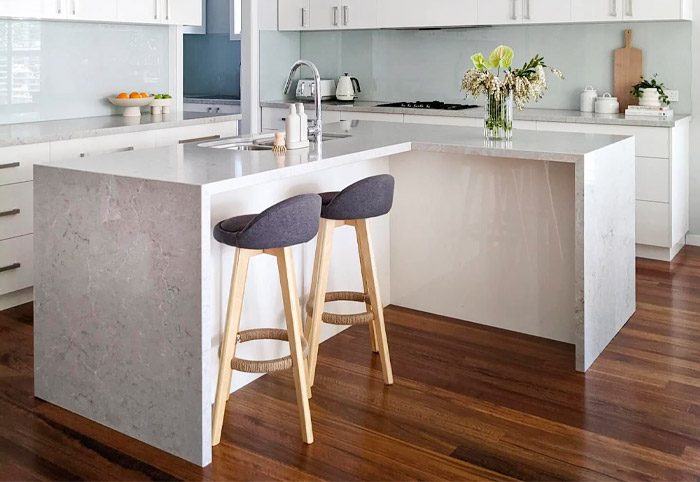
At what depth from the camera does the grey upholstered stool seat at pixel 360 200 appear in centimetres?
299

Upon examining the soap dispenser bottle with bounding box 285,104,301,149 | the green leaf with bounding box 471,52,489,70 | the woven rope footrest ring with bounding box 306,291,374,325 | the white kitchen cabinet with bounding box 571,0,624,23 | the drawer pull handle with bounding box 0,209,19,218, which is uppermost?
the white kitchen cabinet with bounding box 571,0,624,23

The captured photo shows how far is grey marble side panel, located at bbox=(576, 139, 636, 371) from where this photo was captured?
318 cm

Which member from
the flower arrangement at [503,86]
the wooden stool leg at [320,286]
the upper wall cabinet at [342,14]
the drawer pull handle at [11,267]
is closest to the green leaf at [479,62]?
the flower arrangement at [503,86]

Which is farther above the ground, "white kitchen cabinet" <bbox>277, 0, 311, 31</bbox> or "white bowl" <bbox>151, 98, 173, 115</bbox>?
"white kitchen cabinet" <bbox>277, 0, 311, 31</bbox>

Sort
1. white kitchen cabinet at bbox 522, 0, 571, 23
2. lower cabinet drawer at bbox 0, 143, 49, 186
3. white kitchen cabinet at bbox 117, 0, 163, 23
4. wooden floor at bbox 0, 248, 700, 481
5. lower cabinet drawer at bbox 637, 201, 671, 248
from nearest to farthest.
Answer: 1. wooden floor at bbox 0, 248, 700, 481
2. lower cabinet drawer at bbox 0, 143, 49, 186
3. white kitchen cabinet at bbox 117, 0, 163, 23
4. lower cabinet drawer at bbox 637, 201, 671, 248
5. white kitchen cabinet at bbox 522, 0, 571, 23

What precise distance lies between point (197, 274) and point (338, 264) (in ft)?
4.30

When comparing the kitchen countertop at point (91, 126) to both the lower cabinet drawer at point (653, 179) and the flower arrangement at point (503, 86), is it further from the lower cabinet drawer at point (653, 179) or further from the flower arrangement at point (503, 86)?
the lower cabinet drawer at point (653, 179)

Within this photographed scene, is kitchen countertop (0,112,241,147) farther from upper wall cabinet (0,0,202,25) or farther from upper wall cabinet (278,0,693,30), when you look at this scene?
upper wall cabinet (278,0,693,30)

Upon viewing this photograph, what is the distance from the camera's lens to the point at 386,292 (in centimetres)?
411

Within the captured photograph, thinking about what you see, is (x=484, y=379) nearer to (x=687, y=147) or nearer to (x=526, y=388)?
(x=526, y=388)

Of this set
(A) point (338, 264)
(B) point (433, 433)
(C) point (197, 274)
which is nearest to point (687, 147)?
(A) point (338, 264)

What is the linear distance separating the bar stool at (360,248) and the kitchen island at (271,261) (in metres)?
0.13

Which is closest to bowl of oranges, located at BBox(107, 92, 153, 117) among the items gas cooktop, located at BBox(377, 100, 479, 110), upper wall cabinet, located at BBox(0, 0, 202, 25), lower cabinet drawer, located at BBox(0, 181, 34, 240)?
upper wall cabinet, located at BBox(0, 0, 202, 25)

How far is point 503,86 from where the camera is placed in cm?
346
